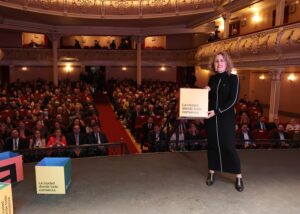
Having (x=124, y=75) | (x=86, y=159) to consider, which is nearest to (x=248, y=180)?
(x=86, y=159)

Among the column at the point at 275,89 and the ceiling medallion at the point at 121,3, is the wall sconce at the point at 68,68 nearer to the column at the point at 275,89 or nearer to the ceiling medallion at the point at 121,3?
the ceiling medallion at the point at 121,3

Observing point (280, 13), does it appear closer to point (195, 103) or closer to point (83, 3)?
point (195, 103)

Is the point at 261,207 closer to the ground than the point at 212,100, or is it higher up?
closer to the ground

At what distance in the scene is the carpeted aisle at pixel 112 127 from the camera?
9.83 meters

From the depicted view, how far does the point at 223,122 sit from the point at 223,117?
61 millimetres

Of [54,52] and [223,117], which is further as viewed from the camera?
[54,52]

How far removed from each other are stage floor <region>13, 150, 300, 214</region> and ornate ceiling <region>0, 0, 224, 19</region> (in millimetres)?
11412

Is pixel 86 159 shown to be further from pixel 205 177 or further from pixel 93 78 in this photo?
pixel 93 78

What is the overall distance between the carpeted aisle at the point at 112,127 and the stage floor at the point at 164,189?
14.1 feet

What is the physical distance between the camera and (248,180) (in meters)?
4.18

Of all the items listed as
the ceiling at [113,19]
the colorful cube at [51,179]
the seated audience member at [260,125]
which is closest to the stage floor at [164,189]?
the colorful cube at [51,179]

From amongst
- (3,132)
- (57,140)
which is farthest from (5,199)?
(3,132)

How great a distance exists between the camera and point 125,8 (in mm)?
15781

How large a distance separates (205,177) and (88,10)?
43.8 feet
